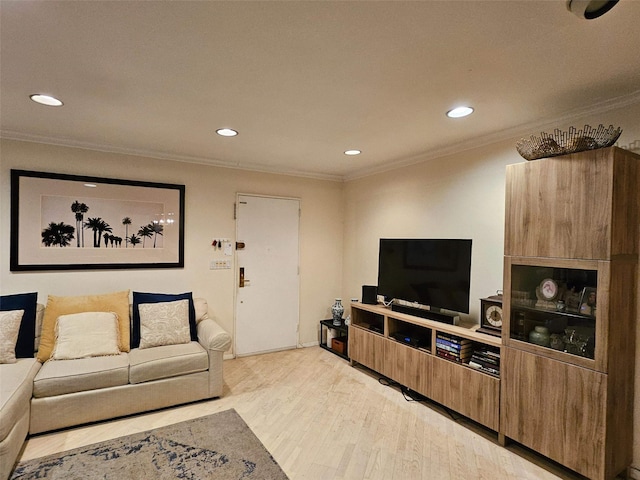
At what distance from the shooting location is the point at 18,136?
318cm

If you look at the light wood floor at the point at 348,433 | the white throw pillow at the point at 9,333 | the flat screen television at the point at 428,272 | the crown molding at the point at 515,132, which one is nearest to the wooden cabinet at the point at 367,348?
the light wood floor at the point at 348,433

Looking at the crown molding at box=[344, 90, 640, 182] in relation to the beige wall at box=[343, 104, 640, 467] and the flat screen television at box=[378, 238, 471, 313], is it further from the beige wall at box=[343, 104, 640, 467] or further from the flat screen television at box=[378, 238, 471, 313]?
the flat screen television at box=[378, 238, 471, 313]

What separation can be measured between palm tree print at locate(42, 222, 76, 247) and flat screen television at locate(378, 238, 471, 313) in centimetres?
318

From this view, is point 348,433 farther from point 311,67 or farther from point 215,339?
point 311,67

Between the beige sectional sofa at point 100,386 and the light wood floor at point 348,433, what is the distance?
0.35ft

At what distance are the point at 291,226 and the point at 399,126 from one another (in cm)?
220

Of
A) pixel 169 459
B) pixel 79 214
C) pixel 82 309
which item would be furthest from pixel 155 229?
pixel 169 459

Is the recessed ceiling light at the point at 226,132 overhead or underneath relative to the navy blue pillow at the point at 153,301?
overhead

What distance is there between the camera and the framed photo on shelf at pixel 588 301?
6.85 feet

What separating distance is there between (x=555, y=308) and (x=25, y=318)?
4094mm

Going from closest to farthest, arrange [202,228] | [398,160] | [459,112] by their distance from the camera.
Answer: [459,112] → [398,160] → [202,228]

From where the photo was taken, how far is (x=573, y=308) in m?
2.22

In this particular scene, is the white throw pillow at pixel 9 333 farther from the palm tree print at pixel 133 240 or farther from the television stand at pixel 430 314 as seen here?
the television stand at pixel 430 314

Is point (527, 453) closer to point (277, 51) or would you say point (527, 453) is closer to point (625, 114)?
point (625, 114)
